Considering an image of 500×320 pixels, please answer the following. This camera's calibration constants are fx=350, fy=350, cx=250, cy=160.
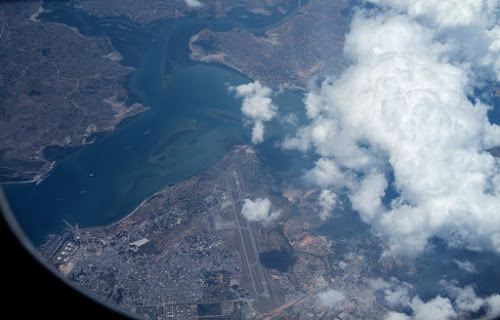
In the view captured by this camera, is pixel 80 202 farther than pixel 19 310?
Yes

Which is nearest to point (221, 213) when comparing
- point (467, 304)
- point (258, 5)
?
point (467, 304)

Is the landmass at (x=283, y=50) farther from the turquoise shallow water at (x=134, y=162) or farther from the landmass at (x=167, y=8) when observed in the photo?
the turquoise shallow water at (x=134, y=162)

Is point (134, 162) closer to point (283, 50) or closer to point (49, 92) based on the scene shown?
point (49, 92)

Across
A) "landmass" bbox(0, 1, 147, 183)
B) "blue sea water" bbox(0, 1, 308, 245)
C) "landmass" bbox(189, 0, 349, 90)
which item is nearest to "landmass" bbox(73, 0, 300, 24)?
"blue sea water" bbox(0, 1, 308, 245)

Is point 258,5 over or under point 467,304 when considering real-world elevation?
over

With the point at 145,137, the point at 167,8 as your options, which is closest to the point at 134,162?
the point at 145,137

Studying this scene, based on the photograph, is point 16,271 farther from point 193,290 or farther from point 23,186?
point 23,186

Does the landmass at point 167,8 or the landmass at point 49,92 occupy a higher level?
the landmass at point 167,8

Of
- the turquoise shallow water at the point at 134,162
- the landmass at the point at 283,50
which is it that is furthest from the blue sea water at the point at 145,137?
the landmass at the point at 283,50
